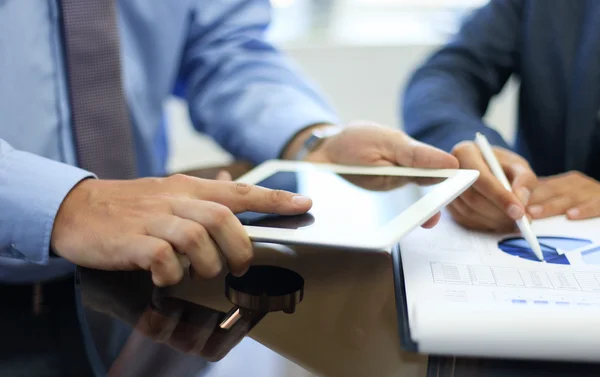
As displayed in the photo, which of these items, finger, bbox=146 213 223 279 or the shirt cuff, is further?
the shirt cuff

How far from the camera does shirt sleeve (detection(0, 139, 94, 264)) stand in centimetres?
53

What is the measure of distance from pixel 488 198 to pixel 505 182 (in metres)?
0.03

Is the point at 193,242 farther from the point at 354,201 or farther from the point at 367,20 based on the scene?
the point at 367,20

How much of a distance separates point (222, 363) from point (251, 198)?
172 millimetres

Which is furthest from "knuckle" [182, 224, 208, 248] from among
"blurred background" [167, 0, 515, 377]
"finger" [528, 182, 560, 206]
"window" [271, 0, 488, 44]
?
"window" [271, 0, 488, 44]

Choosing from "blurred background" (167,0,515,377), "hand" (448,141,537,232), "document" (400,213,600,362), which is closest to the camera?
"document" (400,213,600,362)

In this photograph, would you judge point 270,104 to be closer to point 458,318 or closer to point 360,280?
point 360,280

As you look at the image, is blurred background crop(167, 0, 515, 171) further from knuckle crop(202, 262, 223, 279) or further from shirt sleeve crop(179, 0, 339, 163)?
A: knuckle crop(202, 262, 223, 279)

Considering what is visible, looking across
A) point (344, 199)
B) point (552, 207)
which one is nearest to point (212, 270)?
point (344, 199)

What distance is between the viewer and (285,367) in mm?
373

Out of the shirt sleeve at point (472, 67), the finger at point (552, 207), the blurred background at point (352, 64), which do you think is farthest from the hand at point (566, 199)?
the blurred background at point (352, 64)

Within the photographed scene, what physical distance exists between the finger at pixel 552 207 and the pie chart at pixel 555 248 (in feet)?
0.20

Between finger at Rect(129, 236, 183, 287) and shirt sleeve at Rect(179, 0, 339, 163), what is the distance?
0.36 m

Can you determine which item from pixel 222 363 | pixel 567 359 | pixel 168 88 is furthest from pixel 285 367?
pixel 168 88
